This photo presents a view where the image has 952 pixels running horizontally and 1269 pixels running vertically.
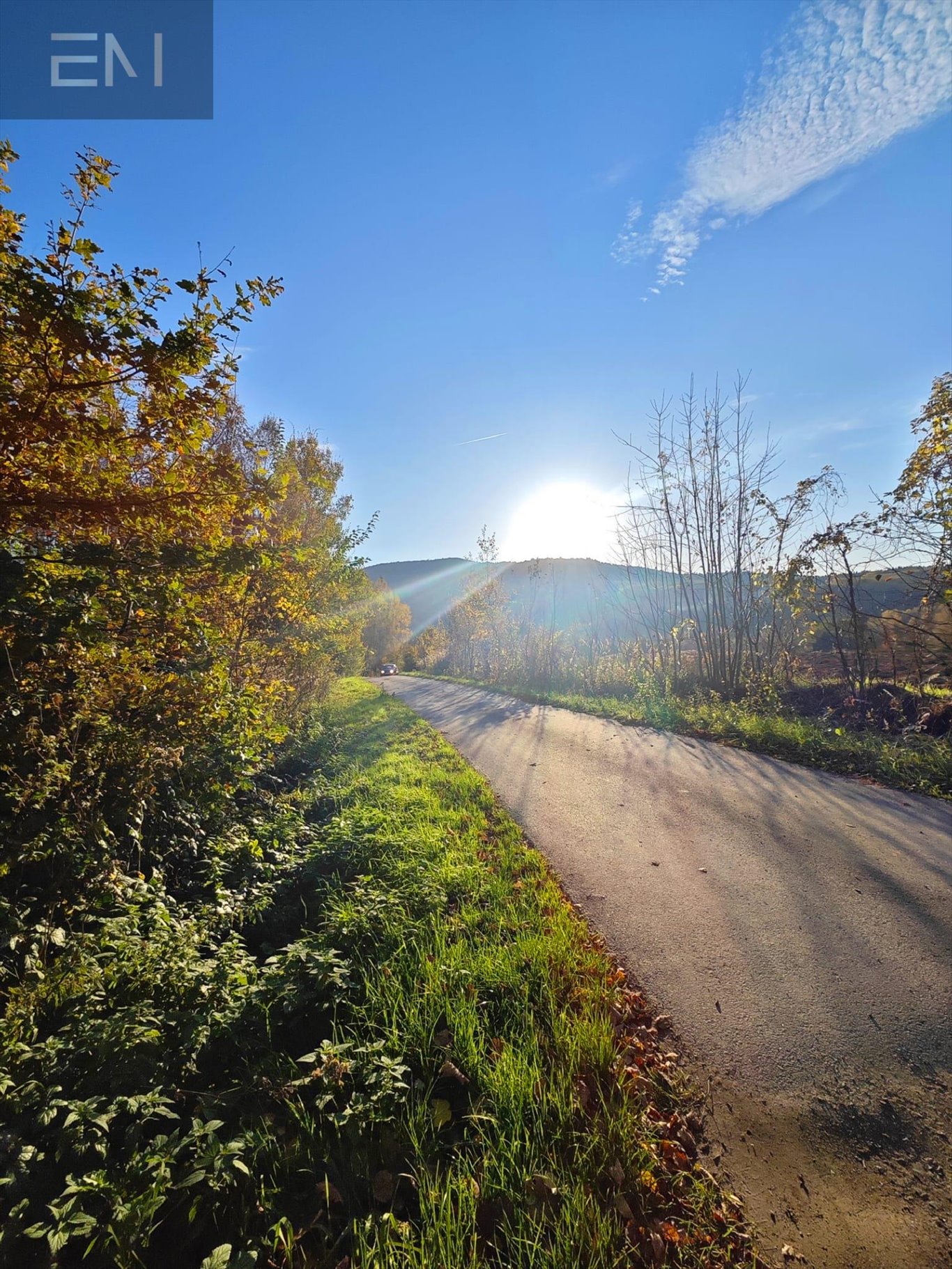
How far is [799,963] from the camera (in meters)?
2.82

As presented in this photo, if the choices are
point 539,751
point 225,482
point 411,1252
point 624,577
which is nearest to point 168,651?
point 225,482

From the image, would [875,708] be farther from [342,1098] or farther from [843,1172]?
[342,1098]

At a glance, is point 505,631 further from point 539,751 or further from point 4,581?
point 4,581

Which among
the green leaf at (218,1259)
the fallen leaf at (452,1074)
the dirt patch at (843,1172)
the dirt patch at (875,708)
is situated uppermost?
the dirt patch at (875,708)

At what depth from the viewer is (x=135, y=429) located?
280 cm

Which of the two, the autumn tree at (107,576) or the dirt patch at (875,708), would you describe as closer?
the autumn tree at (107,576)

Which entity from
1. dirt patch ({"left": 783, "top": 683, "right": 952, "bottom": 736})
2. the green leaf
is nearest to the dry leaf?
the green leaf

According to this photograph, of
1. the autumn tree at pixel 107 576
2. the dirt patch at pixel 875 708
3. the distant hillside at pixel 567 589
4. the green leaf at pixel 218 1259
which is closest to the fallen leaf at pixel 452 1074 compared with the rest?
the green leaf at pixel 218 1259

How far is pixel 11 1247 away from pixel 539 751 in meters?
6.66

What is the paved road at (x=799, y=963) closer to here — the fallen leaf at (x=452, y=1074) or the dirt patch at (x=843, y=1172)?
the dirt patch at (x=843, y=1172)

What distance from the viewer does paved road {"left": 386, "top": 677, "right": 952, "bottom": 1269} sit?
176 cm

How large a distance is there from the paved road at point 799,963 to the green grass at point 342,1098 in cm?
27

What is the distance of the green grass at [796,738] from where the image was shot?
5.73 m

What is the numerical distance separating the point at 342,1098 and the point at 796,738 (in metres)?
7.33
